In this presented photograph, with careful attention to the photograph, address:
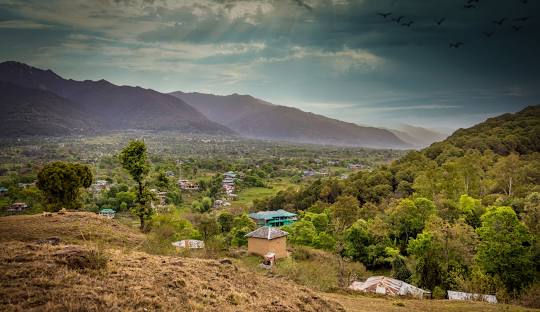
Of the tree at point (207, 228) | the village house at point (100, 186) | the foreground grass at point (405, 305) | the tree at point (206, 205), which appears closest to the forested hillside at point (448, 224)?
the foreground grass at point (405, 305)

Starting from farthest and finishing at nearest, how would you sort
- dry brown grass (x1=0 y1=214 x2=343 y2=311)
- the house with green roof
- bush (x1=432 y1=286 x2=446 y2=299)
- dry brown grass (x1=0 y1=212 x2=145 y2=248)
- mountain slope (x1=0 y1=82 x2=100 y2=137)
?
mountain slope (x1=0 y1=82 x2=100 y2=137), the house with green roof, bush (x1=432 y1=286 x2=446 y2=299), dry brown grass (x1=0 y1=212 x2=145 y2=248), dry brown grass (x1=0 y1=214 x2=343 y2=311)

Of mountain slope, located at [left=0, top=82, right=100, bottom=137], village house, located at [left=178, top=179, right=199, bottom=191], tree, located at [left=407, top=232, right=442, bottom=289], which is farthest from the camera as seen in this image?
mountain slope, located at [left=0, top=82, right=100, bottom=137]

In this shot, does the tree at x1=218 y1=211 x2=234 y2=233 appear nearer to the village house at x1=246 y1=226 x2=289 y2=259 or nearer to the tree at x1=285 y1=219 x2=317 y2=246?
the tree at x1=285 y1=219 x2=317 y2=246

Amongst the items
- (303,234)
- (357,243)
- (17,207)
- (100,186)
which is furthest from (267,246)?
(100,186)

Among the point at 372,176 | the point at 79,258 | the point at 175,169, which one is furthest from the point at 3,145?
the point at 79,258

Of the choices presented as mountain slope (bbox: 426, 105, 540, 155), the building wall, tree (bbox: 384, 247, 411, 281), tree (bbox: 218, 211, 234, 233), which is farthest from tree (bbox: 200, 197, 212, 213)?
mountain slope (bbox: 426, 105, 540, 155)

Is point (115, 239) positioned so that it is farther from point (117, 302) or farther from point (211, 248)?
point (117, 302)
